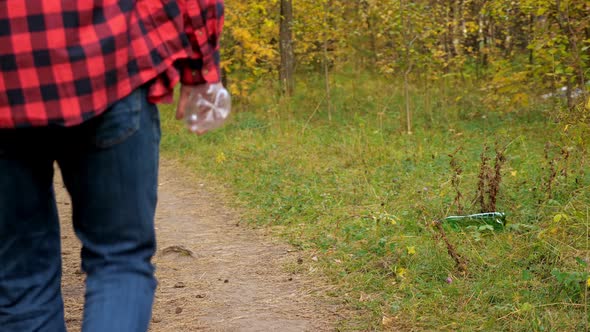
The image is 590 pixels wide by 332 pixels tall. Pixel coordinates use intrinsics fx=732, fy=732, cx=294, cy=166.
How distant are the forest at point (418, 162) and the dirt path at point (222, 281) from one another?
152 mm

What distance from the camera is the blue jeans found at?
1.58 m

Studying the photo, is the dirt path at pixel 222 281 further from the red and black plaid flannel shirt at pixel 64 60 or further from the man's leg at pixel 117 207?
the red and black plaid flannel shirt at pixel 64 60

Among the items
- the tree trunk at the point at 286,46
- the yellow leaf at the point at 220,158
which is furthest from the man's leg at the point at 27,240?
the tree trunk at the point at 286,46

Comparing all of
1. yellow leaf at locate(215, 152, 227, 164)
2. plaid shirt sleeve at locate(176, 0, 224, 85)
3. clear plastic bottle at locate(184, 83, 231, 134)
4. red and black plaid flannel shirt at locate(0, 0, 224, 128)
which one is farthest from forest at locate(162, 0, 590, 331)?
red and black plaid flannel shirt at locate(0, 0, 224, 128)

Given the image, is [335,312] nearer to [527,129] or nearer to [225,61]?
[527,129]

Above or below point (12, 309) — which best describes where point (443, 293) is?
below

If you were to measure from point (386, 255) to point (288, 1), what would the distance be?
774 centimetres

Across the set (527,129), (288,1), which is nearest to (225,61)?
(288,1)

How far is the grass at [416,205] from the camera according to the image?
345 centimetres

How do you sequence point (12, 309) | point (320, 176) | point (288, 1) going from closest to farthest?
1. point (12, 309)
2. point (320, 176)
3. point (288, 1)

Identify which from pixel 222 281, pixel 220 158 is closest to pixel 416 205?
pixel 222 281

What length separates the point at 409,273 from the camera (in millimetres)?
3924

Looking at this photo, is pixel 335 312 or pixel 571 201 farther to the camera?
pixel 571 201

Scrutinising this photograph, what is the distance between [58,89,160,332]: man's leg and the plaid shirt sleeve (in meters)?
0.16
